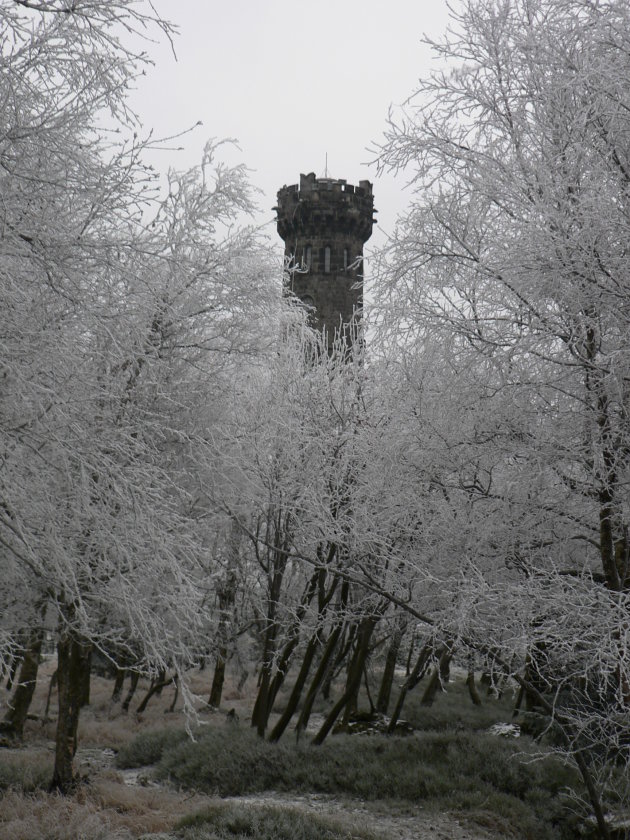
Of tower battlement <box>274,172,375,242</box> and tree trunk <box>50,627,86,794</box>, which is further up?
tower battlement <box>274,172,375,242</box>

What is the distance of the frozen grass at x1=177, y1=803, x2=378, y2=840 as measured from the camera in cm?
779

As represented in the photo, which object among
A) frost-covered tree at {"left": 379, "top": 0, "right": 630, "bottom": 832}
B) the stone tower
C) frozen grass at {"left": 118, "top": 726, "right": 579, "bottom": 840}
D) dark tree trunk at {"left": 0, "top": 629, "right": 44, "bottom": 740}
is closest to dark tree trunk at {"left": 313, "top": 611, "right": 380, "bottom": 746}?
frozen grass at {"left": 118, "top": 726, "right": 579, "bottom": 840}

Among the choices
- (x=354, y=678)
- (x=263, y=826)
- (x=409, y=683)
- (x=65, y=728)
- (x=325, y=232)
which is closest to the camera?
(x=263, y=826)

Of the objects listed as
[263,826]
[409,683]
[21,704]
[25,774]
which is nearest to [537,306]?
[263,826]

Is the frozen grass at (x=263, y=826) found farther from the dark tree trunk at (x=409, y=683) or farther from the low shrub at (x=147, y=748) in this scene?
the low shrub at (x=147, y=748)

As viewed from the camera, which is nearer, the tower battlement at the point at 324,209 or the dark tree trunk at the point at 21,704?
the dark tree trunk at the point at 21,704

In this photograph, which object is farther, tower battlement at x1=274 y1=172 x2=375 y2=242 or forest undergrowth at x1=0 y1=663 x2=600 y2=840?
tower battlement at x1=274 y1=172 x2=375 y2=242

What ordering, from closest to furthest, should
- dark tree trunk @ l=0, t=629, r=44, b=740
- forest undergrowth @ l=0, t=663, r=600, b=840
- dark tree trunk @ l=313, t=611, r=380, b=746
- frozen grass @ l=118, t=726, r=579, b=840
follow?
forest undergrowth @ l=0, t=663, r=600, b=840 < frozen grass @ l=118, t=726, r=579, b=840 < dark tree trunk @ l=313, t=611, r=380, b=746 < dark tree trunk @ l=0, t=629, r=44, b=740

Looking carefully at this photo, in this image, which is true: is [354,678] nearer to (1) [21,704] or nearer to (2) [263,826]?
(2) [263,826]

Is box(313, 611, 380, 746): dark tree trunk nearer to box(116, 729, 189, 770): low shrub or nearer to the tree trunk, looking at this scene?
box(116, 729, 189, 770): low shrub

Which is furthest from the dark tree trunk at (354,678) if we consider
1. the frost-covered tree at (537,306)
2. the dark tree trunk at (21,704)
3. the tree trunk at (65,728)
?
the frost-covered tree at (537,306)

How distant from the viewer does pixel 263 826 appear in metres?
8.06

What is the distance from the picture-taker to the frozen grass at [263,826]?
7.79 metres

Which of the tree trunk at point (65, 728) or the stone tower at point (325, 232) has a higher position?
the stone tower at point (325, 232)
